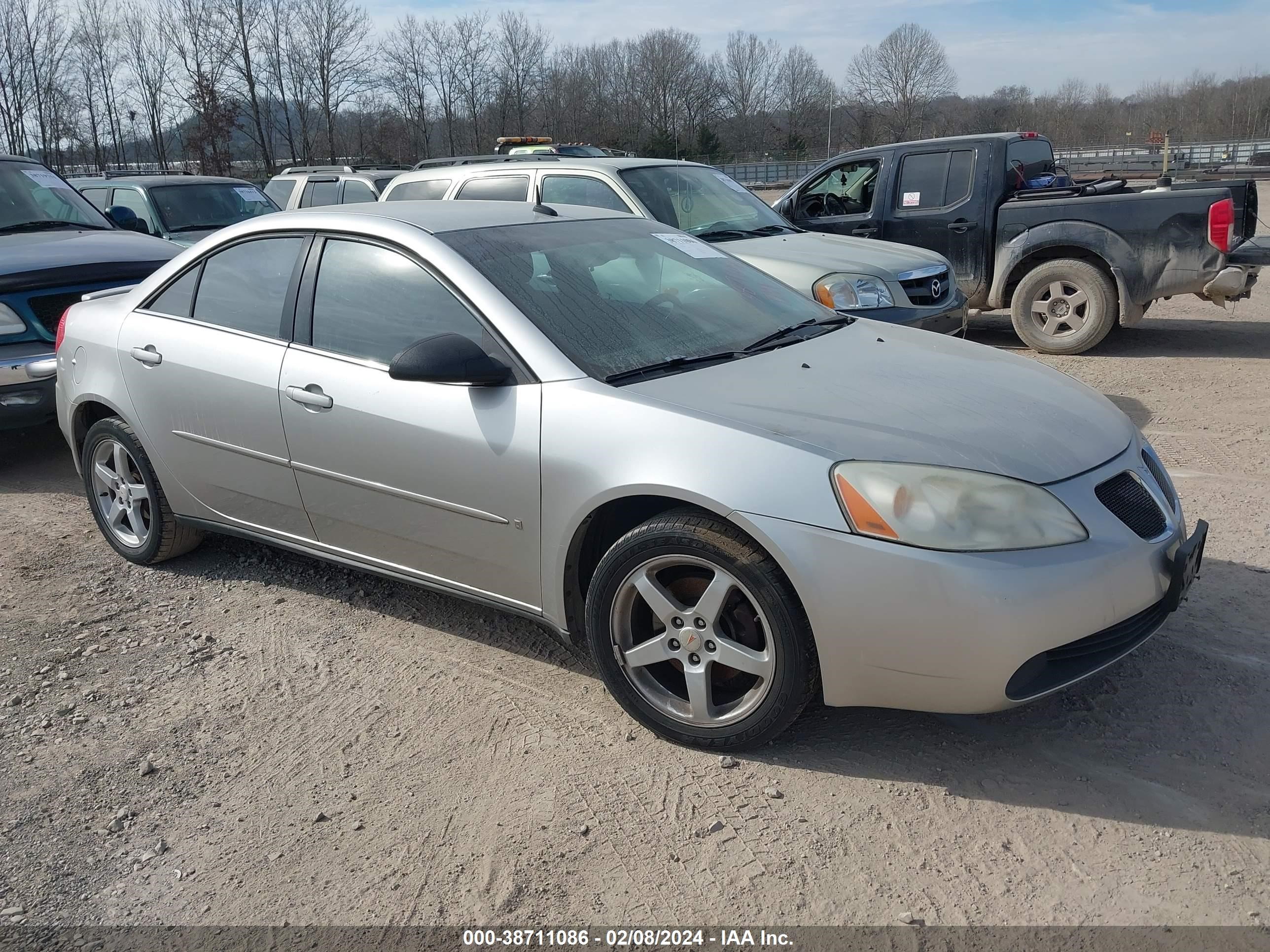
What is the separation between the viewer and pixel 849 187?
32.8ft

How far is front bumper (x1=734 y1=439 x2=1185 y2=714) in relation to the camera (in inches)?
106

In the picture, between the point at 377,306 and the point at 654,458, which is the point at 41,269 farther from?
Result: the point at 654,458

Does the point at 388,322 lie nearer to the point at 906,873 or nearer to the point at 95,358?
the point at 95,358

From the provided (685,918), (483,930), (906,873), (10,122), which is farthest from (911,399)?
(10,122)

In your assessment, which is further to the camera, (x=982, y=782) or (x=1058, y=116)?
(x=1058, y=116)

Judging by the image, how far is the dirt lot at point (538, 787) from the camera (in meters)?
2.58

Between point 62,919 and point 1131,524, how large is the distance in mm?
3033

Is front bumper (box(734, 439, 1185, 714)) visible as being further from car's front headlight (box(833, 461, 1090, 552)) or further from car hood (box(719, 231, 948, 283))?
car hood (box(719, 231, 948, 283))

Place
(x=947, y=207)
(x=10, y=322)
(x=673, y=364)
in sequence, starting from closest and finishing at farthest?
1. (x=673, y=364)
2. (x=10, y=322)
3. (x=947, y=207)

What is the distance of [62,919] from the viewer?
261 cm

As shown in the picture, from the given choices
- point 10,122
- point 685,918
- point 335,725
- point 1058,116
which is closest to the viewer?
→ point 685,918

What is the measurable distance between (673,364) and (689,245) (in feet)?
3.76

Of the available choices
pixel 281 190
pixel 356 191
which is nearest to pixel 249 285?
pixel 356 191

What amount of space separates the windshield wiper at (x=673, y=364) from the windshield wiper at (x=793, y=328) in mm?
88
